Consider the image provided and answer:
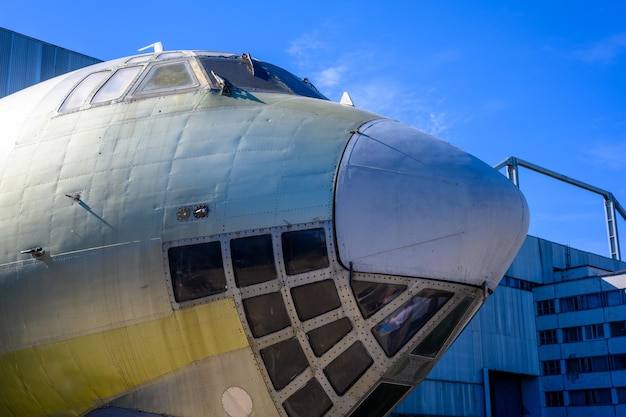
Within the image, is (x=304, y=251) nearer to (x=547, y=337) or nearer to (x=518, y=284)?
(x=518, y=284)

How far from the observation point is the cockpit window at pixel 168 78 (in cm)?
970

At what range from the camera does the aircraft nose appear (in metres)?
7.78

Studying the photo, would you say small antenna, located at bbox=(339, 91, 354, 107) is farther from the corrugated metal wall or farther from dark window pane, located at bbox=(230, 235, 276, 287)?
the corrugated metal wall

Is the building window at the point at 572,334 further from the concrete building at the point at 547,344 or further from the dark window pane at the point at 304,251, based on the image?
the dark window pane at the point at 304,251

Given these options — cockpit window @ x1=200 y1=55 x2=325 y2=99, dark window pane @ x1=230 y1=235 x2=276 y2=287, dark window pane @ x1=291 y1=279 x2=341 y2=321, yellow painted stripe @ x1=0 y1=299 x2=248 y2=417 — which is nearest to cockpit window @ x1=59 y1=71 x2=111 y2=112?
cockpit window @ x1=200 y1=55 x2=325 y2=99

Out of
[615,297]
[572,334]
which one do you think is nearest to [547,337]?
[572,334]

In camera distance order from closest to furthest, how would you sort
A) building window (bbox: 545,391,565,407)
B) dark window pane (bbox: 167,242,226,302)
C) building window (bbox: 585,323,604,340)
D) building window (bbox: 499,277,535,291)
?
dark window pane (bbox: 167,242,226,302), building window (bbox: 585,323,604,340), building window (bbox: 499,277,535,291), building window (bbox: 545,391,565,407)

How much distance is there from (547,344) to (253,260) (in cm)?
4520

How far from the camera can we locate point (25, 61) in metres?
22.0

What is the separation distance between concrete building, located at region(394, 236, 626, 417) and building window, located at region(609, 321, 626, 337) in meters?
0.02

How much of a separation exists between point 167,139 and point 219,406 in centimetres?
317

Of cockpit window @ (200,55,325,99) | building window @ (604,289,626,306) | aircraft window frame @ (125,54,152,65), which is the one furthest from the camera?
building window @ (604,289,626,306)

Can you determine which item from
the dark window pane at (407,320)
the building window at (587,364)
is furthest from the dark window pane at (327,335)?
the building window at (587,364)

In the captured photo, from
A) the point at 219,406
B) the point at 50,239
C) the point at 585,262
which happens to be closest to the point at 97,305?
the point at 50,239
